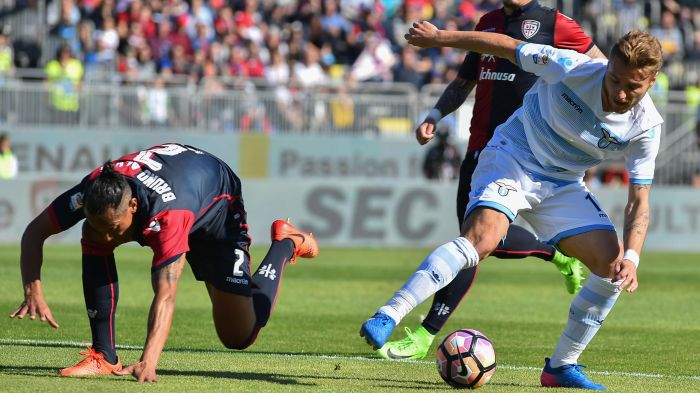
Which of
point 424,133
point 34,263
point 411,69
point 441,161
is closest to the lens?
point 34,263

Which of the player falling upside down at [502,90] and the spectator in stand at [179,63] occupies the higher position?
the player falling upside down at [502,90]

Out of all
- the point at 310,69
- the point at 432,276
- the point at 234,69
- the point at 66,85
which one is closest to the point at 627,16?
the point at 310,69

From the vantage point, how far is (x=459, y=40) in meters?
7.13

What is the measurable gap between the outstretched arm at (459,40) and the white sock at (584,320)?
151cm

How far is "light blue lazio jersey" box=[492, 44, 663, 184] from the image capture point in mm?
7086

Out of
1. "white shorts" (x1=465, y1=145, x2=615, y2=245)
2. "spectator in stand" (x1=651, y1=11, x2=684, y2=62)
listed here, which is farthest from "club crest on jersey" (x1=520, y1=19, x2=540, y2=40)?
"spectator in stand" (x1=651, y1=11, x2=684, y2=62)

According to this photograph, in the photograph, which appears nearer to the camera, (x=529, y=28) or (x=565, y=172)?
(x=565, y=172)

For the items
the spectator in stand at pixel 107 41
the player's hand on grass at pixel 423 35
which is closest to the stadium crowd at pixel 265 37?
the spectator in stand at pixel 107 41

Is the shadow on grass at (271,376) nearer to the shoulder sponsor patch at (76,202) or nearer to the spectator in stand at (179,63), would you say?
the shoulder sponsor patch at (76,202)

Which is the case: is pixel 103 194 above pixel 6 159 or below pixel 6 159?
above

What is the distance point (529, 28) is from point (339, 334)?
3.24 m

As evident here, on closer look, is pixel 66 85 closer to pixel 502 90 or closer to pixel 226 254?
pixel 502 90

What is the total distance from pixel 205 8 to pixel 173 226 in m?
20.6

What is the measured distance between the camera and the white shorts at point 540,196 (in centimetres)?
725
